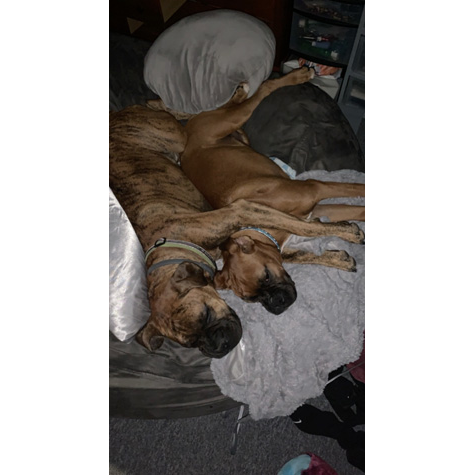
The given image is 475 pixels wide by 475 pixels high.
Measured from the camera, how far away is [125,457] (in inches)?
116

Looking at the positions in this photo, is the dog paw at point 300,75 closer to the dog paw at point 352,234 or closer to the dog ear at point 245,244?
the dog paw at point 352,234

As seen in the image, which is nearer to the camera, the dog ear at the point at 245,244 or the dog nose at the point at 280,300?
the dog nose at the point at 280,300

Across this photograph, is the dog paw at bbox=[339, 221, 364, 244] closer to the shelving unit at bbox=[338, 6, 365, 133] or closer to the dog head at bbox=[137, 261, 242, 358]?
the dog head at bbox=[137, 261, 242, 358]

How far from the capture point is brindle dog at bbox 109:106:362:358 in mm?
2244

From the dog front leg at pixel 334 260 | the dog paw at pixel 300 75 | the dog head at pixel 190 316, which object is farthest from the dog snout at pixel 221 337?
the dog paw at pixel 300 75

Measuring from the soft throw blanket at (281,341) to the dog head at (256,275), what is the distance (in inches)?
6.6

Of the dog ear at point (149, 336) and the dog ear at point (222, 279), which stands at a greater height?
the dog ear at point (222, 279)

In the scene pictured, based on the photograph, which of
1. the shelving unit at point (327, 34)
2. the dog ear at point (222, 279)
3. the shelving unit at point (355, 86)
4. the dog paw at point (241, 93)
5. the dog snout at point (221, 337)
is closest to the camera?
the dog snout at point (221, 337)

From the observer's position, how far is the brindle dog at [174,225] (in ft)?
7.36

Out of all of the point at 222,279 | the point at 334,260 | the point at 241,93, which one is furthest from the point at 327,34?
the point at 222,279

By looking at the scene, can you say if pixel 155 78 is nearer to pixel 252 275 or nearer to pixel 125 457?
pixel 252 275

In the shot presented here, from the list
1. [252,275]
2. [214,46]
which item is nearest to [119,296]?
[252,275]

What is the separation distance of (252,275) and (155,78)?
167cm

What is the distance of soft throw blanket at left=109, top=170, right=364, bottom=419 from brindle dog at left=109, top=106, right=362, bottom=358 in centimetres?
14
